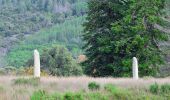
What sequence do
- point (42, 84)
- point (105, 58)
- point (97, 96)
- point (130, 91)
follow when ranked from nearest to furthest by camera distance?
point (97, 96) → point (130, 91) → point (42, 84) → point (105, 58)

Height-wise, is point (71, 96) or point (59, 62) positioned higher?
point (71, 96)

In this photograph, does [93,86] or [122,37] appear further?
[122,37]

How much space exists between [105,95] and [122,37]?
518 inches

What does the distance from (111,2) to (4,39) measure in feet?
539

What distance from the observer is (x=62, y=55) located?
6062 centimetres

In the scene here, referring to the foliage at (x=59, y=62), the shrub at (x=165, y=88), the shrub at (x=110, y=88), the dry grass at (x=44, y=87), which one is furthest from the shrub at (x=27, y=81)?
the foliage at (x=59, y=62)

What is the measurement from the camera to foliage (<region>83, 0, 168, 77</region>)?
23.2m

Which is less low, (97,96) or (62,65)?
(97,96)

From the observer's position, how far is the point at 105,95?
10672 millimetres

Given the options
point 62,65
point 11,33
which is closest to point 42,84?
point 62,65

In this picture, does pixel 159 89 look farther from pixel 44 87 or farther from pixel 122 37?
pixel 122 37

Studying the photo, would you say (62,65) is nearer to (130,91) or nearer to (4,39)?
(130,91)

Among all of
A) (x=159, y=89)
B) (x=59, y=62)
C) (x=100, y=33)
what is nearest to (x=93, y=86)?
(x=159, y=89)

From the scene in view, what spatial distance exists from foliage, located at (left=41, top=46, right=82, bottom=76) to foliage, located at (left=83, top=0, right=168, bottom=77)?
97.6ft
